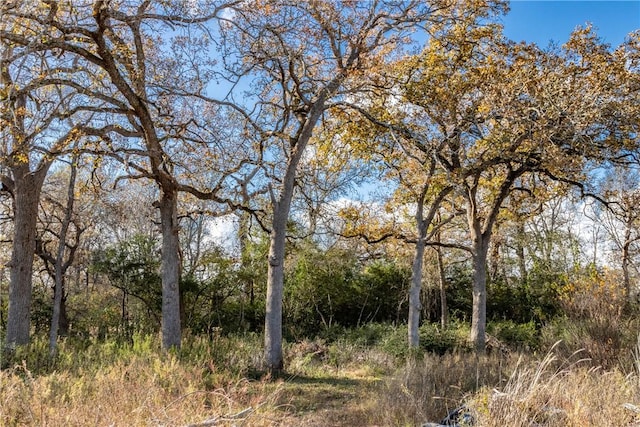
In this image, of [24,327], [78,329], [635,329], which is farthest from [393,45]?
[78,329]

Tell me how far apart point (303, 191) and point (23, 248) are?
6.06 metres

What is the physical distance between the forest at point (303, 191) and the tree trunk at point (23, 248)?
1.5 inches

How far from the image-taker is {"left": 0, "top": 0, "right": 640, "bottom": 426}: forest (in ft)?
18.0

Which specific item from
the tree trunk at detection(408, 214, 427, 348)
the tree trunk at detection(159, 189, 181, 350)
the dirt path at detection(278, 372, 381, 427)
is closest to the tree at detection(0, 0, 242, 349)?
→ the tree trunk at detection(159, 189, 181, 350)

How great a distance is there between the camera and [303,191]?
39.2 feet

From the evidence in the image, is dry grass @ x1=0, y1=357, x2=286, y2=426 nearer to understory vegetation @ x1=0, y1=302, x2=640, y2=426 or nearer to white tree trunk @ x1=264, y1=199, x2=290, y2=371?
understory vegetation @ x1=0, y1=302, x2=640, y2=426

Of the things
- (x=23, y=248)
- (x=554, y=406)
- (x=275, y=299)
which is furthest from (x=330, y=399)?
(x=23, y=248)

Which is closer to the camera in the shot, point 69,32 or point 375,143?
point 69,32

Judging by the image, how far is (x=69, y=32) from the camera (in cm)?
759

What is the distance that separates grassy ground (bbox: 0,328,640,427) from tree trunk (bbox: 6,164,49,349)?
2.79 m

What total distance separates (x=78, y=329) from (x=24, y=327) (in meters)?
5.46

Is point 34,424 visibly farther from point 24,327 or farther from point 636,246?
point 636,246

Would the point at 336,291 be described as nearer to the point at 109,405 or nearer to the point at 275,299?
the point at 275,299

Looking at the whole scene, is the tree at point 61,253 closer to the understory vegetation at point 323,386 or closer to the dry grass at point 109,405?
the understory vegetation at point 323,386
